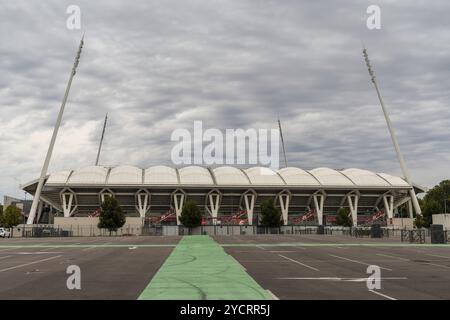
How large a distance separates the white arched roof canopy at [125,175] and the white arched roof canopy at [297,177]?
131ft

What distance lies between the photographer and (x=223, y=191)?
131 metres

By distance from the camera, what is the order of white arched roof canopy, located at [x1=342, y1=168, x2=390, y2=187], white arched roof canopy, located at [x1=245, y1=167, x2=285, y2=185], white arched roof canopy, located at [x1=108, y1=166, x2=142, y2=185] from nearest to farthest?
white arched roof canopy, located at [x1=108, y1=166, x2=142, y2=185] < white arched roof canopy, located at [x1=245, y1=167, x2=285, y2=185] < white arched roof canopy, located at [x1=342, y1=168, x2=390, y2=187]

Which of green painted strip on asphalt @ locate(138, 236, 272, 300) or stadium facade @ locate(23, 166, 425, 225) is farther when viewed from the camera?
stadium facade @ locate(23, 166, 425, 225)

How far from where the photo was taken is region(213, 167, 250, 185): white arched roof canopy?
129 m

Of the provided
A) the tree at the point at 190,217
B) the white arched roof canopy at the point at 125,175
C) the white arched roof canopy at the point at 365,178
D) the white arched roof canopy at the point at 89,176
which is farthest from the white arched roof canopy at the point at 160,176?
the white arched roof canopy at the point at 365,178

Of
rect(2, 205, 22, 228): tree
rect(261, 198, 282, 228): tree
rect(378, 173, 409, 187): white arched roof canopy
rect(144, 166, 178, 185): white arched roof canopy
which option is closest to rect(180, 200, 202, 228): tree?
rect(261, 198, 282, 228): tree

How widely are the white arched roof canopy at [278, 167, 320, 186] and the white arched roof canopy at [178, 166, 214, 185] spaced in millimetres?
21048

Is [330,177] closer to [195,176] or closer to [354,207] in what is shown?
[354,207]

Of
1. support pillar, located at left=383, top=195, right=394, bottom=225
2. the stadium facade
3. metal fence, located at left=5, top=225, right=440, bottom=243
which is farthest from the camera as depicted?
support pillar, located at left=383, top=195, right=394, bottom=225

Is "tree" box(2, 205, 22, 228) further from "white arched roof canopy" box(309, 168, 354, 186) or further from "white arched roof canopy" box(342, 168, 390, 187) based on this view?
"white arched roof canopy" box(342, 168, 390, 187)

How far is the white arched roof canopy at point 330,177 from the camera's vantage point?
437 feet

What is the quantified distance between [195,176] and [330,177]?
38.2m
